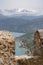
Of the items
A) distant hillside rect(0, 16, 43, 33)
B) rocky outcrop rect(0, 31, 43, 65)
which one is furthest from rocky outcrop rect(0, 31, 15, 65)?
distant hillside rect(0, 16, 43, 33)

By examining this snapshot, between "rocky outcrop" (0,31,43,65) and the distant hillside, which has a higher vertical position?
the distant hillside

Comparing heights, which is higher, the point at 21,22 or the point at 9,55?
the point at 21,22

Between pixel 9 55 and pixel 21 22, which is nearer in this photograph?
pixel 9 55

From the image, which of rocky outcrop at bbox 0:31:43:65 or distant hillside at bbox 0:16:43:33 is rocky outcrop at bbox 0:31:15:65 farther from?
distant hillside at bbox 0:16:43:33

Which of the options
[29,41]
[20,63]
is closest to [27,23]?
[29,41]

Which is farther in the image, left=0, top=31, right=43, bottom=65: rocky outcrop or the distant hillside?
the distant hillside

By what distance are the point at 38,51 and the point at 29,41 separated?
2358mm

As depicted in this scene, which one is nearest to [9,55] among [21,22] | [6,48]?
[6,48]

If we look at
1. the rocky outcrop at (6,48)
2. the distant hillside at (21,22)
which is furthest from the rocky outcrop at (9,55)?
the distant hillside at (21,22)

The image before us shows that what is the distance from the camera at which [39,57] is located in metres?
4.20

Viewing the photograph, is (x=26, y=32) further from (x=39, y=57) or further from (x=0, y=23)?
(x=39, y=57)

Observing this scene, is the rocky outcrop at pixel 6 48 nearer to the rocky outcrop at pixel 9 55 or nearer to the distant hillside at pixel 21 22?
the rocky outcrop at pixel 9 55

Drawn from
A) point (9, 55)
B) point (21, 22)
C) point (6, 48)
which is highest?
point (21, 22)

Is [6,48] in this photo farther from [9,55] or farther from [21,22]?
[21,22]
